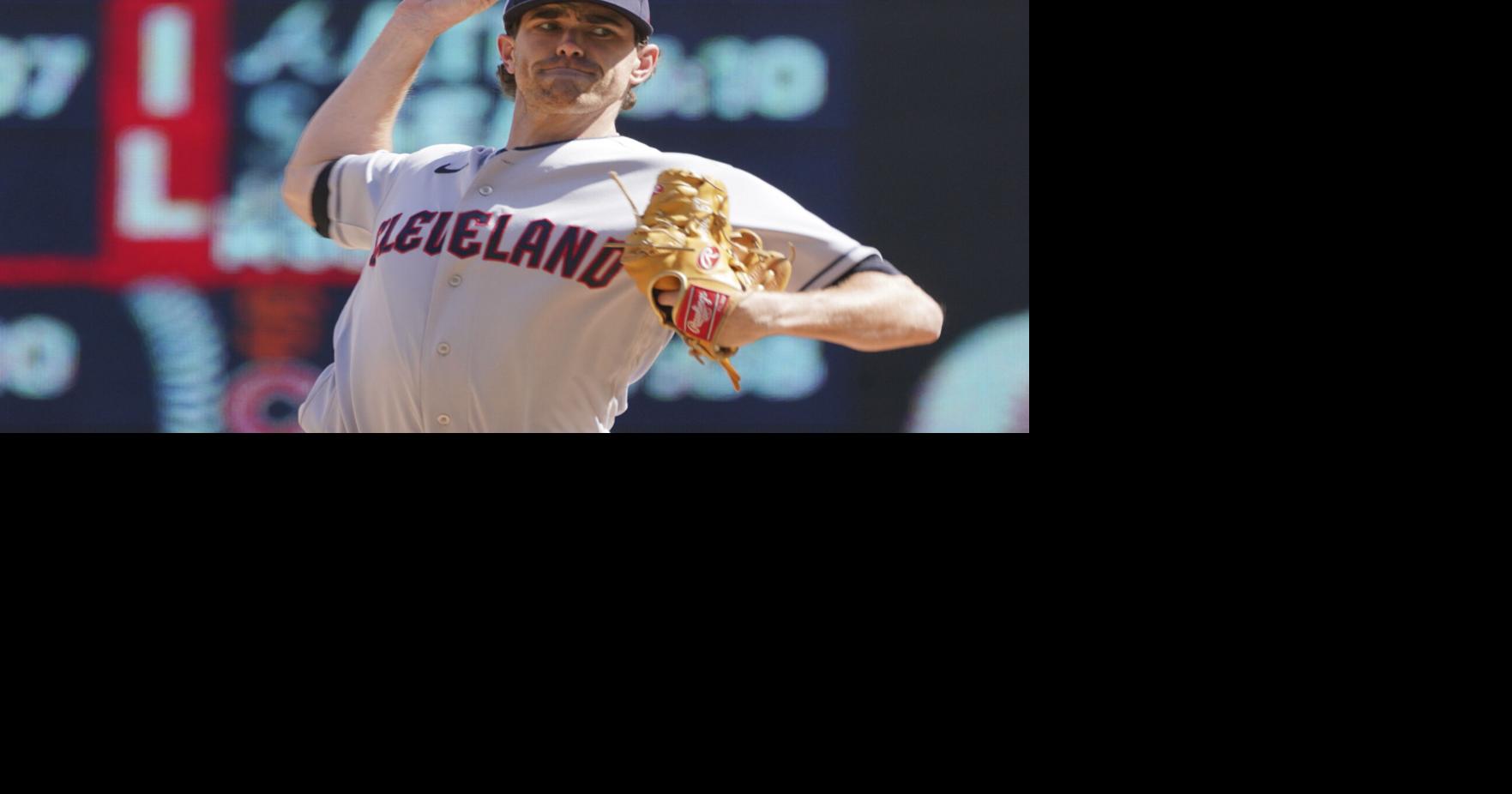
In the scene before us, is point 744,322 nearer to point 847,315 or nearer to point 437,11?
point 847,315

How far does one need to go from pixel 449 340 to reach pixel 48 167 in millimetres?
1118

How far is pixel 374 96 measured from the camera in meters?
2.19

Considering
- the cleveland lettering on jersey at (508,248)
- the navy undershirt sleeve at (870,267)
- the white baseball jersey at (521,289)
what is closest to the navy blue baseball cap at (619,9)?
the white baseball jersey at (521,289)

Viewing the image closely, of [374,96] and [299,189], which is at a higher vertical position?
[374,96]

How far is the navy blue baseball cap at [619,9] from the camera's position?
2023 mm

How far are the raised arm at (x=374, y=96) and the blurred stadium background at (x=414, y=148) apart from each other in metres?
0.44

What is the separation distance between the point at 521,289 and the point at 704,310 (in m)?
0.34

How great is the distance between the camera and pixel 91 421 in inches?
104

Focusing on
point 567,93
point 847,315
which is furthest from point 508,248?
point 847,315

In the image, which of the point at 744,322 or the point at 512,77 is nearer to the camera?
the point at 744,322

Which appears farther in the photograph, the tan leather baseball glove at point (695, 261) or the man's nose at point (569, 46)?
the man's nose at point (569, 46)

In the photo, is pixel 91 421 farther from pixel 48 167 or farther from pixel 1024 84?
pixel 1024 84

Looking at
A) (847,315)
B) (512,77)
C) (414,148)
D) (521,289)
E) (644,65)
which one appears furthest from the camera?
(414,148)

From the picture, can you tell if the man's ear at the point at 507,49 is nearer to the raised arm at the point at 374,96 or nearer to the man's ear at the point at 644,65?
the raised arm at the point at 374,96
